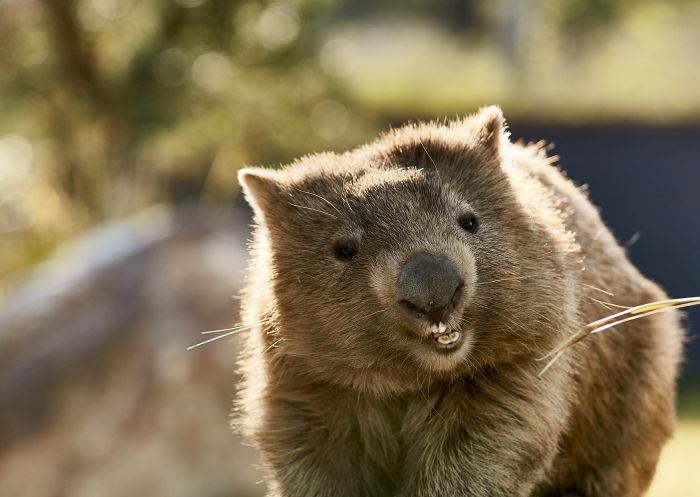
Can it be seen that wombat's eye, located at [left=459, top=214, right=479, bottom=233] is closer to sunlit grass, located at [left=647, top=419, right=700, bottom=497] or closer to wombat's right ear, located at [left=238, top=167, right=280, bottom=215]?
wombat's right ear, located at [left=238, top=167, right=280, bottom=215]

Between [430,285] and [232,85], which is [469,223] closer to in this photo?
[430,285]

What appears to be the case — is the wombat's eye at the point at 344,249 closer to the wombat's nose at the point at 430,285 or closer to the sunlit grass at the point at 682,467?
the wombat's nose at the point at 430,285

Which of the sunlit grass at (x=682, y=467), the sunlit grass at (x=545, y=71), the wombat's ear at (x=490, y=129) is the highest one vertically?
the sunlit grass at (x=545, y=71)

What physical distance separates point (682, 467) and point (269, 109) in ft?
25.3

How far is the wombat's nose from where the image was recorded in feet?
9.96

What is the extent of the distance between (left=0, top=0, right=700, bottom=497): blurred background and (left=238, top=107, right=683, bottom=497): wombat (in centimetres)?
630

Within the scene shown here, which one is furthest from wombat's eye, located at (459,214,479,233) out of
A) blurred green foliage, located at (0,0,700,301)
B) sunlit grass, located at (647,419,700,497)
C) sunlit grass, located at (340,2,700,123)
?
sunlit grass, located at (340,2,700,123)

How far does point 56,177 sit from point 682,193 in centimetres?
931

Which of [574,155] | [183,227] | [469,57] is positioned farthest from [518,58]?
[183,227]

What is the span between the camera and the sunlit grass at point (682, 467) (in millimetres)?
10469

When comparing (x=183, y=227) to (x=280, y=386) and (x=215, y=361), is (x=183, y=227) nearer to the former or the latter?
(x=215, y=361)

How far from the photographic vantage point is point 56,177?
16250 mm

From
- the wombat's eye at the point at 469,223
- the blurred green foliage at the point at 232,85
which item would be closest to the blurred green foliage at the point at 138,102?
the blurred green foliage at the point at 232,85

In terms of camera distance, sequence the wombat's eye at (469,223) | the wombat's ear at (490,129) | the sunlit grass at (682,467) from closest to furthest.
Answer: the wombat's eye at (469,223) → the wombat's ear at (490,129) → the sunlit grass at (682,467)
